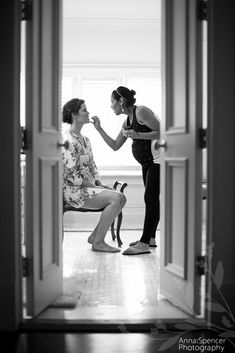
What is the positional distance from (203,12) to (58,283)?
5.70ft

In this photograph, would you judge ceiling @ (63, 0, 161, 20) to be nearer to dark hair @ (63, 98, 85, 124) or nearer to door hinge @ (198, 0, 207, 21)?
dark hair @ (63, 98, 85, 124)

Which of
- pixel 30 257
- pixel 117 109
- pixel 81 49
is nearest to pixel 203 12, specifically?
pixel 30 257

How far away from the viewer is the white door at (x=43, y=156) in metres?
2.44

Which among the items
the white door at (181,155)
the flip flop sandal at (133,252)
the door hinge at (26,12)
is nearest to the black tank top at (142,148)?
the flip flop sandal at (133,252)

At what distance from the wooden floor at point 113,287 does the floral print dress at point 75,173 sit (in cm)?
53

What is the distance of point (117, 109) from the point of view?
453 centimetres

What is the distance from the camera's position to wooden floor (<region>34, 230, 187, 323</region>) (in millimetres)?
2557

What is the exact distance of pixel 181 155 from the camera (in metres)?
2.59

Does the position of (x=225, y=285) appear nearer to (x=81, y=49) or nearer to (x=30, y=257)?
(x=30, y=257)

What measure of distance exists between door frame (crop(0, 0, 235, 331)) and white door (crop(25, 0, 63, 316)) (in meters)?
0.07

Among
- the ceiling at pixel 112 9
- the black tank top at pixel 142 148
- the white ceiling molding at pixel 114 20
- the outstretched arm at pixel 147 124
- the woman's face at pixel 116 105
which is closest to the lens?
the outstretched arm at pixel 147 124

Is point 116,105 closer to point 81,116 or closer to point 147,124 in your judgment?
point 81,116

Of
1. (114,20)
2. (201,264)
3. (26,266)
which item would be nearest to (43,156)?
(26,266)

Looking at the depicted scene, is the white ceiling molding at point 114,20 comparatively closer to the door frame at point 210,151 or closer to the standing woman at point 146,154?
the standing woman at point 146,154
